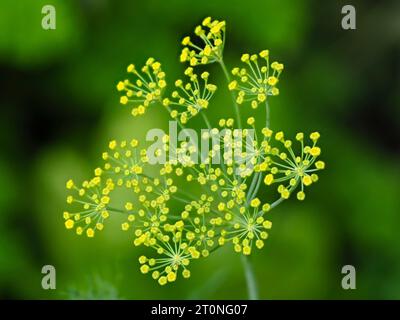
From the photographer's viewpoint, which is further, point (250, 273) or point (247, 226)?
point (250, 273)

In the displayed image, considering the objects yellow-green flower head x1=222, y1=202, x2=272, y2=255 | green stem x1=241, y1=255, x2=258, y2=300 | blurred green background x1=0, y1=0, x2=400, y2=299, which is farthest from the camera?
blurred green background x1=0, y1=0, x2=400, y2=299

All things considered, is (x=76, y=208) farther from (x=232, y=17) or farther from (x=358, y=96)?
(x=358, y=96)

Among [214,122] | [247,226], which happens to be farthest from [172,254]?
[214,122]

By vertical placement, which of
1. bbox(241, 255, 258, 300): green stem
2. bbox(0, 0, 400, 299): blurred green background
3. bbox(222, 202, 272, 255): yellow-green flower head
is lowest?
bbox(241, 255, 258, 300): green stem

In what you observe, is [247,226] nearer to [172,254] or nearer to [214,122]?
[172,254]

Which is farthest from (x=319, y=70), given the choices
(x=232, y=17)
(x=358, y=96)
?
(x=232, y=17)

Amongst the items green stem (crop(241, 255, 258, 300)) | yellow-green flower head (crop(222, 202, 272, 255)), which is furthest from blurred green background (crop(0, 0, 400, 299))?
yellow-green flower head (crop(222, 202, 272, 255))

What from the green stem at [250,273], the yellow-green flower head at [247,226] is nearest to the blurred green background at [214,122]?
the green stem at [250,273]

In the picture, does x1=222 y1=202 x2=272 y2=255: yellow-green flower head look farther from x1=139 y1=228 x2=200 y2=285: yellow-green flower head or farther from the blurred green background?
the blurred green background

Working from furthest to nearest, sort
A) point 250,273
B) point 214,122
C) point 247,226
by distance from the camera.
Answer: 1. point 214,122
2. point 250,273
3. point 247,226
